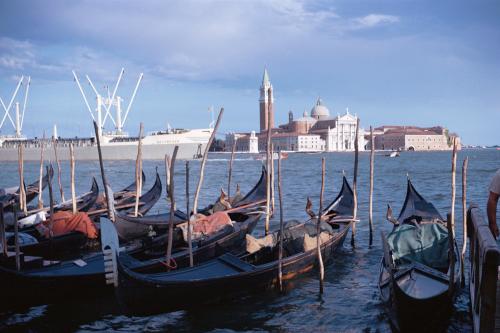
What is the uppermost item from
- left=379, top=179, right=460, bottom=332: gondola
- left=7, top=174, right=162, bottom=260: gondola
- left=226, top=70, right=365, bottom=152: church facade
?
left=226, top=70, right=365, bottom=152: church facade

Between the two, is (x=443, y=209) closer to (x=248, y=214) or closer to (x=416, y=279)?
(x=248, y=214)

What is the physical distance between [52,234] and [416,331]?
5014 mm

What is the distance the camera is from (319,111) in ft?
267

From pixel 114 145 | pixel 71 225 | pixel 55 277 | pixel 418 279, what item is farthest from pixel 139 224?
pixel 114 145

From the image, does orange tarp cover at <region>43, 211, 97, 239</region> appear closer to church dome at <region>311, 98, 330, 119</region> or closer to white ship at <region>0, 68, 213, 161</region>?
white ship at <region>0, 68, 213, 161</region>

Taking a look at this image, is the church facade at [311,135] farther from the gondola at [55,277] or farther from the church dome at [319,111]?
the gondola at [55,277]

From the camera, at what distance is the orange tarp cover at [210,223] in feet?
22.0

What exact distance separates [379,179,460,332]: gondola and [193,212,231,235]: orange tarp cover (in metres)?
2.52

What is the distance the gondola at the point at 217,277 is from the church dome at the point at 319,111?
75.9m

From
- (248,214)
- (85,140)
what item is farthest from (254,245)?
(85,140)

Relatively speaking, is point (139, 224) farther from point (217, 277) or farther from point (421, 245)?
point (421, 245)

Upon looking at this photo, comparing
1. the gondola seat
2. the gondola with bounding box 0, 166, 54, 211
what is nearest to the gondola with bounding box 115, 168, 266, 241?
the gondola with bounding box 0, 166, 54, 211

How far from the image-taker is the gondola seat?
16.0ft

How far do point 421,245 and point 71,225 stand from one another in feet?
15.7
